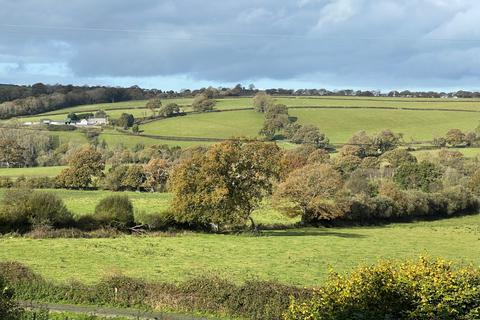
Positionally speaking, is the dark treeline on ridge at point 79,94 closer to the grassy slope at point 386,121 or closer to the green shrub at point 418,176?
the grassy slope at point 386,121

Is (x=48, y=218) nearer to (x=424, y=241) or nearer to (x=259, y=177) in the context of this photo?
(x=259, y=177)

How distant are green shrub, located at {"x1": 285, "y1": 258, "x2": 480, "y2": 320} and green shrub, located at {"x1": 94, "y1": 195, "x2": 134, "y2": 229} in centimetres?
3714

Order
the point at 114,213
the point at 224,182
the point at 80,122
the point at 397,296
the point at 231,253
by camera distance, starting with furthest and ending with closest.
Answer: the point at 80,122
the point at 224,182
the point at 114,213
the point at 231,253
the point at 397,296

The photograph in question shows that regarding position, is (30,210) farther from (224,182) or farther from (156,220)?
(224,182)

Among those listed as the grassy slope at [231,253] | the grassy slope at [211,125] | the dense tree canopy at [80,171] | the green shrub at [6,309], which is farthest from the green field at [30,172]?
the green shrub at [6,309]

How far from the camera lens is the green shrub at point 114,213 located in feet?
149

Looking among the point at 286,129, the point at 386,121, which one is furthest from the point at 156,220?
the point at 386,121

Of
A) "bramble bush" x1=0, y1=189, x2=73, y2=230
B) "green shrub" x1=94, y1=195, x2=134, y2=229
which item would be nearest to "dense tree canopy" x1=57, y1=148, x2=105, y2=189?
"green shrub" x1=94, y1=195, x2=134, y2=229

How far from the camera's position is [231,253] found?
37375mm

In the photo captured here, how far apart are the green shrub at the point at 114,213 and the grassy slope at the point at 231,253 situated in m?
3.44

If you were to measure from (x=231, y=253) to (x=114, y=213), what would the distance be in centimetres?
1299

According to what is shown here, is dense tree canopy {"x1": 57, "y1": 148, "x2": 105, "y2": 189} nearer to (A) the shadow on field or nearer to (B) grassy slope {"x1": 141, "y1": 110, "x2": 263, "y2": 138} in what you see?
(B) grassy slope {"x1": 141, "y1": 110, "x2": 263, "y2": 138}

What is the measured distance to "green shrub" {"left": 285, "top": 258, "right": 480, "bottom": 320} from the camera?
9.10 meters

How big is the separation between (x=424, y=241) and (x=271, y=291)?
37419 mm
